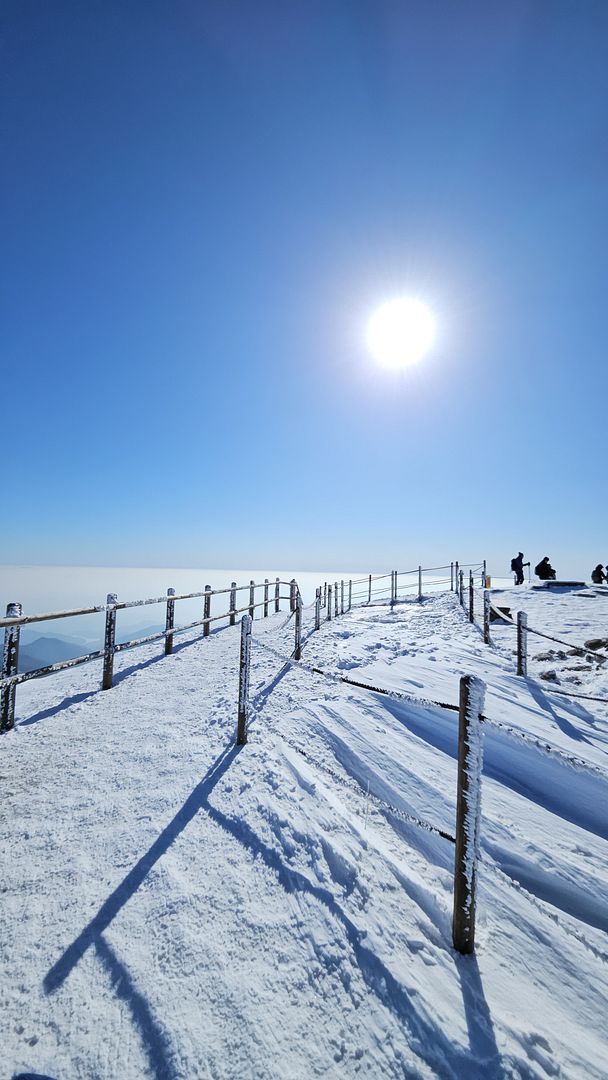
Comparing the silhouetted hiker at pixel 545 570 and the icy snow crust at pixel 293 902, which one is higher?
the silhouetted hiker at pixel 545 570

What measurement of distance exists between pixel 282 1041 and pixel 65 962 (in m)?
1.21

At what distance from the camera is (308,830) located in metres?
3.13

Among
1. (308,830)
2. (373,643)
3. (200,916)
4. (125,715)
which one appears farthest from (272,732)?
(373,643)

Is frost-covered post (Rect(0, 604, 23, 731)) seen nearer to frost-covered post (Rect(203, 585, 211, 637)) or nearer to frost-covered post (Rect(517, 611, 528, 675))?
frost-covered post (Rect(203, 585, 211, 637))

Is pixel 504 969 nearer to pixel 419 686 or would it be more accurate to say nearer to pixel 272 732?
pixel 272 732

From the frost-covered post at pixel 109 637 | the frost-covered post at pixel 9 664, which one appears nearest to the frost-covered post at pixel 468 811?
the frost-covered post at pixel 9 664

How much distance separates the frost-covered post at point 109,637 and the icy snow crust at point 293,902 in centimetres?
139

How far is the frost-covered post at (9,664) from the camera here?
4.81 metres

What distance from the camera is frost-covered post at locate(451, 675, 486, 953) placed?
7.32 feet

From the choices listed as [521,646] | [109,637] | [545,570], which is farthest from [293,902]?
[545,570]

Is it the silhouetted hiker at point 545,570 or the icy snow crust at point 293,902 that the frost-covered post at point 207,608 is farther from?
the silhouetted hiker at point 545,570

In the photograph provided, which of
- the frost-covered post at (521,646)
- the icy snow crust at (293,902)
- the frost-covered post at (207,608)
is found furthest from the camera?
the frost-covered post at (207,608)

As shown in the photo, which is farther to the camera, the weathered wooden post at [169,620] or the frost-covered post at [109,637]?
the weathered wooden post at [169,620]

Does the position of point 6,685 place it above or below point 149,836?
above
